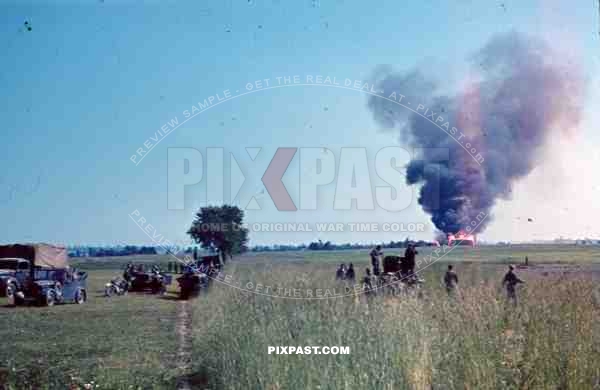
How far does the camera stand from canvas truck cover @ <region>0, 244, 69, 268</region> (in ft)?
74.8

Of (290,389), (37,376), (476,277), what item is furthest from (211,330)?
(476,277)

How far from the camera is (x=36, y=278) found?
21.0 metres

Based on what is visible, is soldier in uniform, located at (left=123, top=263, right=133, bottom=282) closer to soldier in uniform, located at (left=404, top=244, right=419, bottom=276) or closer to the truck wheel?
the truck wheel

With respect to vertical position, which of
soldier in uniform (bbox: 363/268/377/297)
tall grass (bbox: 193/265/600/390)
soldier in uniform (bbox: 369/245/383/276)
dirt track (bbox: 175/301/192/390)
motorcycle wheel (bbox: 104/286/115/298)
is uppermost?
soldier in uniform (bbox: 369/245/383/276)

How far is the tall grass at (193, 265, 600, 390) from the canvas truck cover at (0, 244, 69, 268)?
17.7m

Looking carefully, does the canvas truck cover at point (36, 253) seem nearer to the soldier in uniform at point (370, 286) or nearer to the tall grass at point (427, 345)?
the soldier in uniform at point (370, 286)

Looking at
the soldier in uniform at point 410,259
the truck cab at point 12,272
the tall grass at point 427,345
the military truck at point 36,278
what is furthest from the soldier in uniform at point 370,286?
the truck cab at point 12,272

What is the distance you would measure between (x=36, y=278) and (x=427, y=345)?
60.8 feet

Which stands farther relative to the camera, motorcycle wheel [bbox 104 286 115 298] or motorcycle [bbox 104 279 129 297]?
motorcycle [bbox 104 279 129 297]

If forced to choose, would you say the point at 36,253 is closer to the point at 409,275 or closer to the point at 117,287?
the point at 117,287

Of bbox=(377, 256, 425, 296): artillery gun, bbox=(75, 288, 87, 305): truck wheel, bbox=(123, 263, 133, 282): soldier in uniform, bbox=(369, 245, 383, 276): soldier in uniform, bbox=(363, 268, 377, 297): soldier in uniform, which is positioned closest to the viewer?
bbox=(363, 268, 377, 297): soldier in uniform

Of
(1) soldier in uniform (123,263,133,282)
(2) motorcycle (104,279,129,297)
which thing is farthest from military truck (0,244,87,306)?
(1) soldier in uniform (123,263,133,282)

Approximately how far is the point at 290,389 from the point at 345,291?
3083mm

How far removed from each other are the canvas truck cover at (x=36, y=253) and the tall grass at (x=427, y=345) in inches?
697
